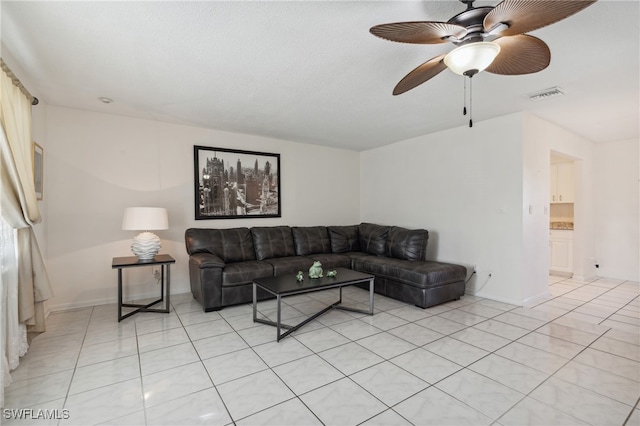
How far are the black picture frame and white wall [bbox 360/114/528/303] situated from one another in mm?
2191

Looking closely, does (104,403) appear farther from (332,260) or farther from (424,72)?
(332,260)

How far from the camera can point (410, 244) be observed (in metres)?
4.52

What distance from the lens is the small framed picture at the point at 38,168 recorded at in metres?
3.23

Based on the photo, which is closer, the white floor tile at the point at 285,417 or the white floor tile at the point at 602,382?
the white floor tile at the point at 285,417

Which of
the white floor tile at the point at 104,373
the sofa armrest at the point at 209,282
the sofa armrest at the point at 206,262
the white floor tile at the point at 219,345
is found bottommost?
the white floor tile at the point at 104,373

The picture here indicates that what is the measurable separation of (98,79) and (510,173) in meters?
4.70

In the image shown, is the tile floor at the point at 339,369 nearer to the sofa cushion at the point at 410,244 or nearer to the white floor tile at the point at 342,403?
the white floor tile at the point at 342,403

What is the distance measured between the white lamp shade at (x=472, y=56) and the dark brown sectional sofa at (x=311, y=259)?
8.33 feet

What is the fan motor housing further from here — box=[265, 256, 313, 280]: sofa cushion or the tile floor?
box=[265, 256, 313, 280]: sofa cushion

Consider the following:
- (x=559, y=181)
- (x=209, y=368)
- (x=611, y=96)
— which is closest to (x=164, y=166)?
(x=209, y=368)

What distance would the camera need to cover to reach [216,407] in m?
1.88

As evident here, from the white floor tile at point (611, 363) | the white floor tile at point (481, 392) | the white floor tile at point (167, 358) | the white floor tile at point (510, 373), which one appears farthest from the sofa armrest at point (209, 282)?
the white floor tile at point (611, 363)

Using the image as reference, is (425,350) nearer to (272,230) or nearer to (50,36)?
(272,230)

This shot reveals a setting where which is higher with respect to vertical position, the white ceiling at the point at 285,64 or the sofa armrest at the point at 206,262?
the white ceiling at the point at 285,64
